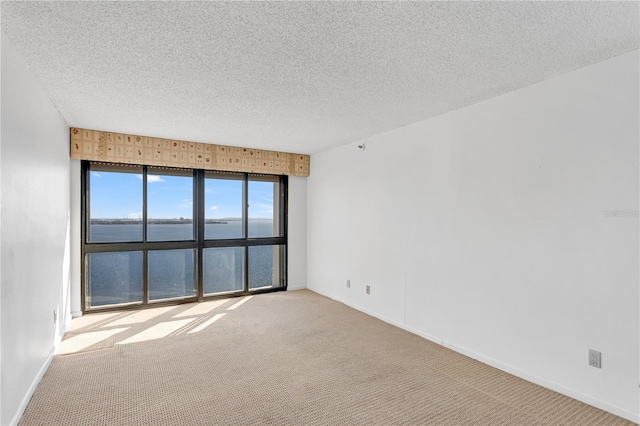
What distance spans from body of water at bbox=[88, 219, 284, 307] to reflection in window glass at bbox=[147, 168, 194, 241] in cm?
1

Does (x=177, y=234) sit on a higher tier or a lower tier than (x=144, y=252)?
higher

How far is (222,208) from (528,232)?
13.5 ft

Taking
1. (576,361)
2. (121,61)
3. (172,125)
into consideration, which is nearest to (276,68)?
(121,61)

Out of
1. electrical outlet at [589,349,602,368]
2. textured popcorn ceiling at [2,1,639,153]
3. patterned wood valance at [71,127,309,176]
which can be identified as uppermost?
textured popcorn ceiling at [2,1,639,153]

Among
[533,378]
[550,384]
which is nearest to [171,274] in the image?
[533,378]

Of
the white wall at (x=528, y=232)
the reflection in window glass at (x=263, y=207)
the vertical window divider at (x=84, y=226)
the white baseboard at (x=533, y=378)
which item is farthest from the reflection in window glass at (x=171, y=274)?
the white baseboard at (x=533, y=378)

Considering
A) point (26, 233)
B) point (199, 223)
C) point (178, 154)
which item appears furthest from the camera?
point (199, 223)

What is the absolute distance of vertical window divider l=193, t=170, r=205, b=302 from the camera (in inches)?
198

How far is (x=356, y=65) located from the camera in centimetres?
236

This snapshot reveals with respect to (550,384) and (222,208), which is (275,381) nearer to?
(550,384)

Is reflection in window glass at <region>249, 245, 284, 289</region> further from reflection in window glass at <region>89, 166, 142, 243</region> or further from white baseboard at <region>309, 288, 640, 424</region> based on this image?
white baseboard at <region>309, 288, 640, 424</region>

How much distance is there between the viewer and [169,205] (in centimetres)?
491

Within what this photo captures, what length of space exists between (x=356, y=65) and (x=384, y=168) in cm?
204

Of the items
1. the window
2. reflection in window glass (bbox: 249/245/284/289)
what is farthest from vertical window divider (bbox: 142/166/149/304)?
reflection in window glass (bbox: 249/245/284/289)
